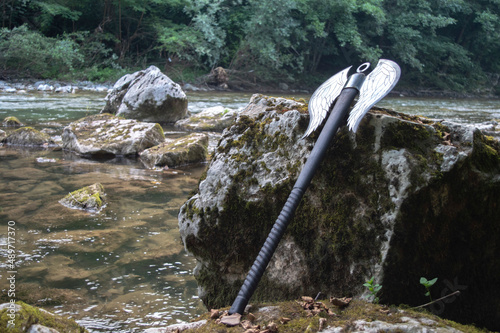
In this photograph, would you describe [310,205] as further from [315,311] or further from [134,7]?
[134,7]

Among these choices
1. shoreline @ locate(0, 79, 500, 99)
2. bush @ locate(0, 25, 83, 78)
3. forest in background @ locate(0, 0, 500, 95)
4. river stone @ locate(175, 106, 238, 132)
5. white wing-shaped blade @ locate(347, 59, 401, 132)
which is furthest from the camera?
forest in background @ locate(0, 0, 500, 95)

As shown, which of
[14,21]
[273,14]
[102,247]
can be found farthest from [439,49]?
[102,247]

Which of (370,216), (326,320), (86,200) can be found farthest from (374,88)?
(86,200)

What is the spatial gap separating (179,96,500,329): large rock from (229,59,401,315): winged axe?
0.36 feet

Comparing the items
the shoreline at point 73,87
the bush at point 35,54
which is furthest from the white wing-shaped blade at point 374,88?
the bush at point 35,54

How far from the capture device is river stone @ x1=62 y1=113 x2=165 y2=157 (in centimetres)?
763

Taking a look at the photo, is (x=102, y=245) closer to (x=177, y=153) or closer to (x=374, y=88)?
(x=374, y=88)

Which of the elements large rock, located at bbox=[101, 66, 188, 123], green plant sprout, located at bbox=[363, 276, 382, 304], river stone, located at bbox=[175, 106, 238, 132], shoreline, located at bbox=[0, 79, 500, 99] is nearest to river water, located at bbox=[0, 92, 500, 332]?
green plant sprout, located at bbox=[363, 276, 382, 304]

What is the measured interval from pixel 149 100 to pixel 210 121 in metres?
1.69

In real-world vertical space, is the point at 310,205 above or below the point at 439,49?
below

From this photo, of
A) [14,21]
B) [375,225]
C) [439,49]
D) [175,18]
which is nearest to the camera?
[375,225]

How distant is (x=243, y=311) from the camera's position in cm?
198

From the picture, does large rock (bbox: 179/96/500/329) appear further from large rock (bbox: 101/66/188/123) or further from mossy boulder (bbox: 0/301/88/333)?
large rock (bbox: 101/66/188/123)

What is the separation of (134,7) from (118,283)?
928 inches
